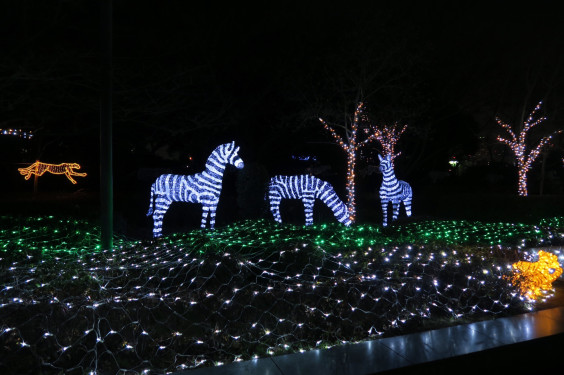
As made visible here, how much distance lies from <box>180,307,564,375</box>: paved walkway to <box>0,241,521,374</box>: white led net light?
1.71ft

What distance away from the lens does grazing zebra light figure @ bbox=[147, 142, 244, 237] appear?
1001cm

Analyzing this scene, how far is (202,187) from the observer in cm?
1017

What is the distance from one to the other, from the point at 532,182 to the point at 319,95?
720 inches

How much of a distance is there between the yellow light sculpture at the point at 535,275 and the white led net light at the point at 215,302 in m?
0.22

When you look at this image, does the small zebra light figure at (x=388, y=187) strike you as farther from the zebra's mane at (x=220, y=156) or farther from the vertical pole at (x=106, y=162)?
the vertical pole at (x=106, y=162)

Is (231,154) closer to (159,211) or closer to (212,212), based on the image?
(212,212)

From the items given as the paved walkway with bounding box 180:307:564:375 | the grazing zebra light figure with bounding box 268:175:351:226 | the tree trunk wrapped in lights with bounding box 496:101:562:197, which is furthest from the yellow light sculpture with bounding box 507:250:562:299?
the tree trunk wrapped in lights with bounding box 496:101:562:197

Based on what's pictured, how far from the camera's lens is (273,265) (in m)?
6.23

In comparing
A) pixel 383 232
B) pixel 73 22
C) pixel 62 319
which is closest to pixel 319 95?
pixel 383 232

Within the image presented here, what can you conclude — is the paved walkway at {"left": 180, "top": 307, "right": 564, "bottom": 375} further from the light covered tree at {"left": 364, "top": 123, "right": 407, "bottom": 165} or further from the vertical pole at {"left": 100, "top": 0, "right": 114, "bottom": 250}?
the light covered tree at {"left": 364, "top": 123, "right": 407, "bottom": 165}

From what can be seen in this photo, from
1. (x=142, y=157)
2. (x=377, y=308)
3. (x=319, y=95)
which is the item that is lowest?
(x=377, y=308)

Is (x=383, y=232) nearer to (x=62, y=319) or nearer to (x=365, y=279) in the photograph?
(x=365, y=279)

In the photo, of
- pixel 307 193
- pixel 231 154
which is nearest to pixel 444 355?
pixel 231 154

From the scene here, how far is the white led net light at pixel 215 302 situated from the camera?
159 inches
